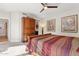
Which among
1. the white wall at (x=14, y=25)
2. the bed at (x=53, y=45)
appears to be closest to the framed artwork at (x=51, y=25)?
the bed at (x=53, y=45)

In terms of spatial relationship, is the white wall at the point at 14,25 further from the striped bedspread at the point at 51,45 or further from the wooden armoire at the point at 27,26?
the striped bedspread at the point at 51,45

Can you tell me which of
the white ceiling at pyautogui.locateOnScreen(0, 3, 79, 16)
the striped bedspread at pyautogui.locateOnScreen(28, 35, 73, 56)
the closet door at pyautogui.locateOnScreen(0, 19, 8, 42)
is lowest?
the striped bedspread at pyautogui.locateOnScreen(28, 35, 73, 56)

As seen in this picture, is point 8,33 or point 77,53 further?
point 8,33

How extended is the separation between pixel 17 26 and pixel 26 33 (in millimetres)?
125

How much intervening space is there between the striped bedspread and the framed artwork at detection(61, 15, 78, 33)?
89mm

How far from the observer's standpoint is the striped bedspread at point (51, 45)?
0.97 m

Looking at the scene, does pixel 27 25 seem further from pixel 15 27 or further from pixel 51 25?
pixel 51 25

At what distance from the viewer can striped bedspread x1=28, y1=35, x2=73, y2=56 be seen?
0.97m

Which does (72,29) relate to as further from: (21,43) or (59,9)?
(21,43)

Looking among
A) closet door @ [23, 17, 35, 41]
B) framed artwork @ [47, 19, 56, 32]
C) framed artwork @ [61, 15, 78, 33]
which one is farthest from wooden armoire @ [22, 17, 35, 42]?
framed artwork @ [61, 15, 78, 33]

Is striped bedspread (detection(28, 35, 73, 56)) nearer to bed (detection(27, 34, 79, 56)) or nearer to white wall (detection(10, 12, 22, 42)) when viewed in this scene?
bed (detection(27, 34, 79, 56))

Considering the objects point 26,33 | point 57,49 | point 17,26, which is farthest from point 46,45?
point 17,26

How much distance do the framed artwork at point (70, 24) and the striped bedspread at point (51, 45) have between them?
0.09 meters

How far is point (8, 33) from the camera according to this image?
1.04 meters
